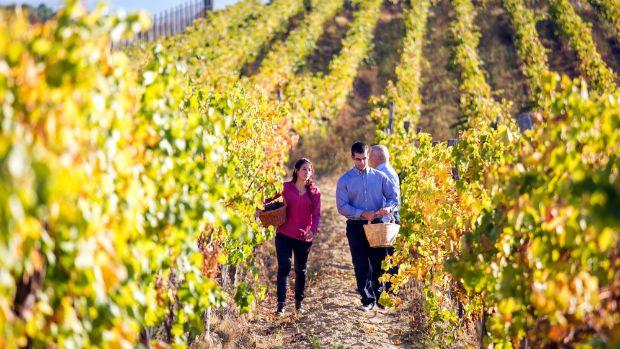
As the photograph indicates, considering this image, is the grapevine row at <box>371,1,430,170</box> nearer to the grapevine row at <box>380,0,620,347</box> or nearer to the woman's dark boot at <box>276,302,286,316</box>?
the woman's dark boot at <box>276,302,286,316</box>

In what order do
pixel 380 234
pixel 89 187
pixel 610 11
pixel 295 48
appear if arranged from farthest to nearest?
pixel 610 11, pixel 295 48, pixel 380 234, pixel 89 187

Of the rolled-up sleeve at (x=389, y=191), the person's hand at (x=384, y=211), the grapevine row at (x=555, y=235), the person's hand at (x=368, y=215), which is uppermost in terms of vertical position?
the grapevine row at (x=555, y=235)

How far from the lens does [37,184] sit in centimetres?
187

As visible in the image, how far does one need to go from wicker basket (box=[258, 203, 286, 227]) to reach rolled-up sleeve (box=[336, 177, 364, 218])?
1.82 ft

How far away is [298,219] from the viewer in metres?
6.47

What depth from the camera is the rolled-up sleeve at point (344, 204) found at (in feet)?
21.3

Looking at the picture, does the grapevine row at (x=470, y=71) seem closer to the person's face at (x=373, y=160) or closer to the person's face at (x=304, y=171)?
the person's face at (x=373, y=160)

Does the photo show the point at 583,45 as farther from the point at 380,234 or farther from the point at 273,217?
the point at 273,217

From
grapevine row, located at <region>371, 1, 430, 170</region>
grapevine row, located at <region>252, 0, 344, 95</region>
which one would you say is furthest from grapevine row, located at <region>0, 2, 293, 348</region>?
grapevine row, located at <region>252, 0, 344, 95</region>

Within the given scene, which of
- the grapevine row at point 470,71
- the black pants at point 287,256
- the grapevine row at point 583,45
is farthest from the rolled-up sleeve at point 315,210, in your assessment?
the grapevine row at point 583,45

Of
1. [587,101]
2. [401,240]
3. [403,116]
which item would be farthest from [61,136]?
[403,116]

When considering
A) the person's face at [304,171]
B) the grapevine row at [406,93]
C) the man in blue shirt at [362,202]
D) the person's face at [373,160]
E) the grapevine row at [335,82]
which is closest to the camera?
the person's face at [304,171]

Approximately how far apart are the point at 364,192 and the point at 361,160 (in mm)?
303

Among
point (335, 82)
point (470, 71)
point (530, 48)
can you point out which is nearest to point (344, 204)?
point (335, 82)
